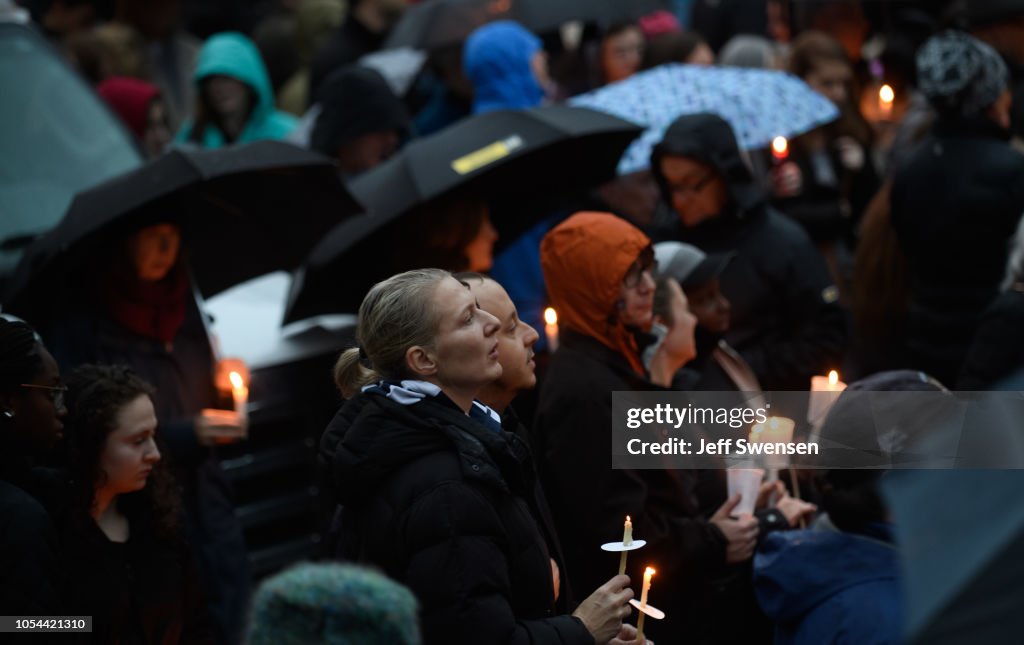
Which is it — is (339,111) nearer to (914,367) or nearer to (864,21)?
(914,367)

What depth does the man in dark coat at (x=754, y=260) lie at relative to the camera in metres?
6.07

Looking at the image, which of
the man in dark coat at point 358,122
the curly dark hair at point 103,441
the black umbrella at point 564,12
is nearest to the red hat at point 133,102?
the man in dark coat at point 358,122

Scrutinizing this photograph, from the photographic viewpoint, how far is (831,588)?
3797 millimetres

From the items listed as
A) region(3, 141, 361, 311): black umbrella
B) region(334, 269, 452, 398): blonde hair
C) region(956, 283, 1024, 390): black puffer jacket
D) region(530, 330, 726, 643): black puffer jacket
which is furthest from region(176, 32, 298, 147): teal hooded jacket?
region(334, 269, 452, 398): blonde hair

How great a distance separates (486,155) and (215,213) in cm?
127

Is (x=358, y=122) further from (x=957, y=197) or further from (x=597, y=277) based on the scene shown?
(x=597, y=277)

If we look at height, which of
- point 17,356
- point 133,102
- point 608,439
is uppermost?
point 133,102

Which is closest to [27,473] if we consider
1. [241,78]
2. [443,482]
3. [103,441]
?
[103,441]

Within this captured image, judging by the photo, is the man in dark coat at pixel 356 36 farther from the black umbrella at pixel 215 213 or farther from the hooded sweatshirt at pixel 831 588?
the hooded sweatshirt at pixel 831 588

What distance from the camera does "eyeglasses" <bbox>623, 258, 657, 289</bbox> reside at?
4727mm

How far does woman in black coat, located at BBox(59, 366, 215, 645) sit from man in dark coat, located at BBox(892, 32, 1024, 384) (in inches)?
145

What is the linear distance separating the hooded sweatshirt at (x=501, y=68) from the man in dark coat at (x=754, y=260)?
1578 millimetres

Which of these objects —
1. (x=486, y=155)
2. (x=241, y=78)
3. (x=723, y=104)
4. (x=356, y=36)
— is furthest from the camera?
(x=356, y=36)

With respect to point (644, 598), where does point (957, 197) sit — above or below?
above
